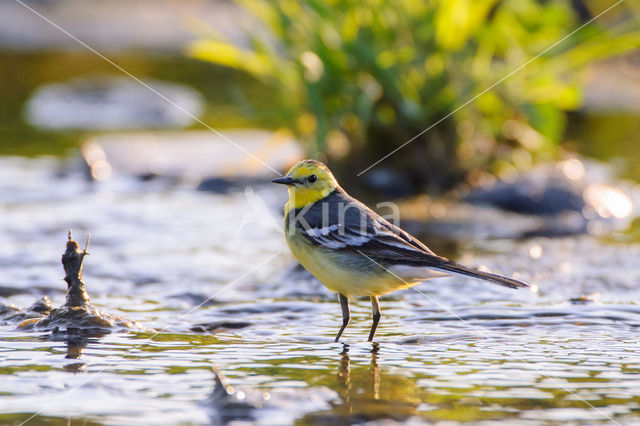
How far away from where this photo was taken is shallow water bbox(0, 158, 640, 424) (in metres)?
4.73

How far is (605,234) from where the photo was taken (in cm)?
975

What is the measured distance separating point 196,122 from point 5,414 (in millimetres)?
13100

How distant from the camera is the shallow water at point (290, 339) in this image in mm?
4734

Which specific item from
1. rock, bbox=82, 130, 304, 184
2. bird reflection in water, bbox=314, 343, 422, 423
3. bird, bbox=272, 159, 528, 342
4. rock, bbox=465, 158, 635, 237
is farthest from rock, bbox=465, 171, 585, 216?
→ bird reflection in water, bbox=314, 343, 422, 423

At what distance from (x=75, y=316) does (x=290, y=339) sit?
143 centimetres

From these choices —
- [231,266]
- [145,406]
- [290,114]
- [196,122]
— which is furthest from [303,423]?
[196,122]

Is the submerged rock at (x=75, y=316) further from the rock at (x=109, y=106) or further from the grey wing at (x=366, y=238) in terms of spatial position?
the rock at (x=109, y=106)

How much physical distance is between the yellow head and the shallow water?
881 mm

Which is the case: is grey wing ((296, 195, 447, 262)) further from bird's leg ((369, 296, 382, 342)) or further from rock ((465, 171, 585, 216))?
rock ((465, 171, 585, 216))

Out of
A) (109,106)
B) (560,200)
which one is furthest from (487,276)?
(109,106)

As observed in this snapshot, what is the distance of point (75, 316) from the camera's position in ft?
20.2

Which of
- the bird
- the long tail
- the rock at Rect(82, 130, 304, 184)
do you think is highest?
the rock at Rect(82, 130, 304, 184)

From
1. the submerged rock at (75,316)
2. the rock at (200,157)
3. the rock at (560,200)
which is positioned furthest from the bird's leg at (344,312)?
the rock at (200,157)

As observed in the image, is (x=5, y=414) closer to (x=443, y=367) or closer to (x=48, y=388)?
(x=48, y=388)
